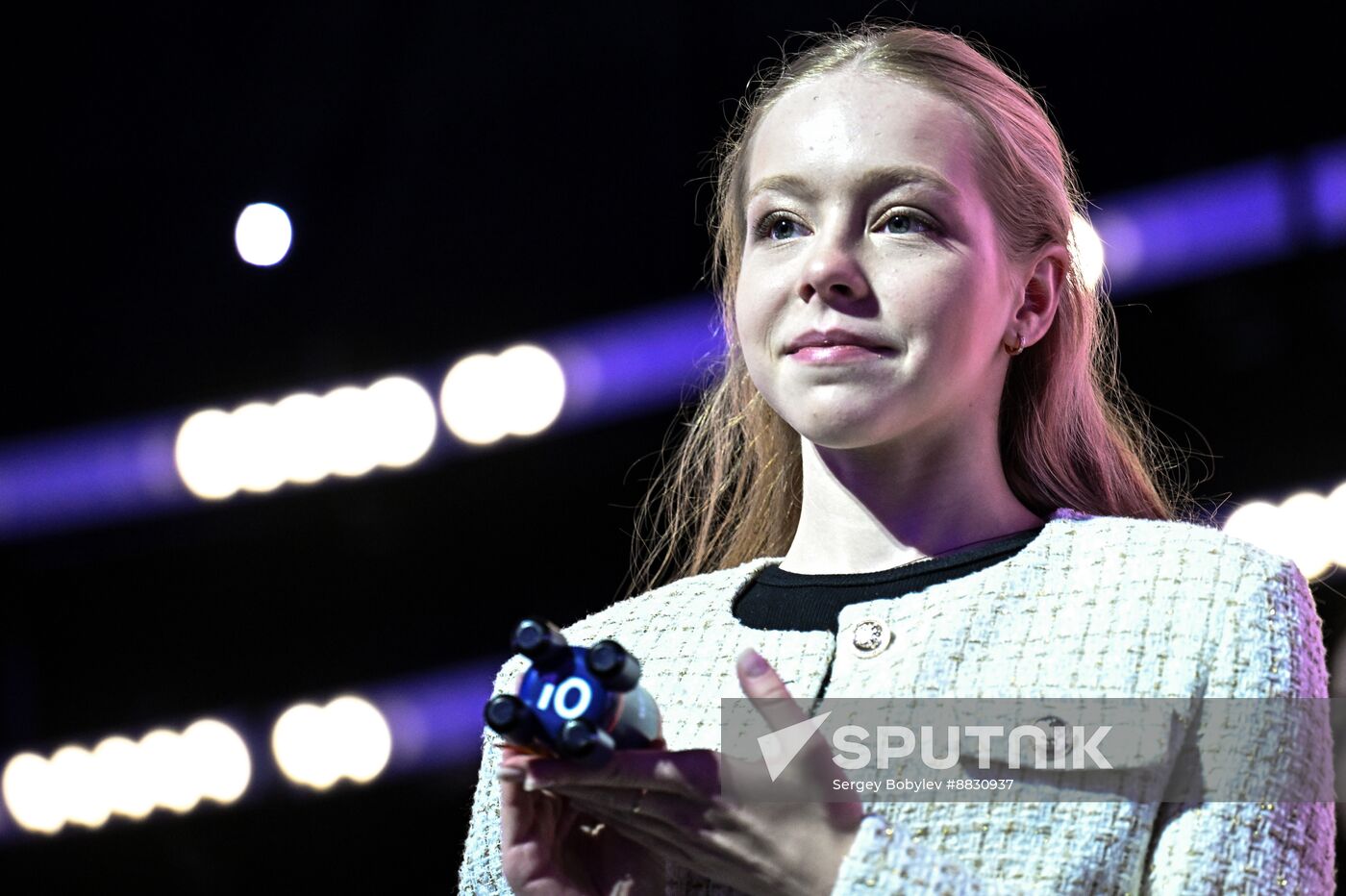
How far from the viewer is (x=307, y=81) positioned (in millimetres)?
3438

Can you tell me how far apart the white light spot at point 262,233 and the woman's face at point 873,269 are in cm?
223

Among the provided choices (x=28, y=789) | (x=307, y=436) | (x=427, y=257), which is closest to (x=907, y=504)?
(x=427, y=257)

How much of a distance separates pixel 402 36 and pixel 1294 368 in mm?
2046

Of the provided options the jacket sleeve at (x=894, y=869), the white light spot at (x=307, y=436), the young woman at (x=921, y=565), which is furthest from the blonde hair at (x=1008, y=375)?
the white light spot at (x=307, y=436)

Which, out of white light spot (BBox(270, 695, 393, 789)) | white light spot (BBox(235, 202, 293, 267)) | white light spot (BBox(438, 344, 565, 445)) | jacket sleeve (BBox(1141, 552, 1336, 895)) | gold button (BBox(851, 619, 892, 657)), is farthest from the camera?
white light spot (BBox(270, 695, 393, 789))

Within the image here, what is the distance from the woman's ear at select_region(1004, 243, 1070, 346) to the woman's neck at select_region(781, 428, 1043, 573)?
5.2 inches

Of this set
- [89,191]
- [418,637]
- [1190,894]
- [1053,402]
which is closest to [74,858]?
[418,637]

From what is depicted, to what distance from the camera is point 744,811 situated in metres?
1.15

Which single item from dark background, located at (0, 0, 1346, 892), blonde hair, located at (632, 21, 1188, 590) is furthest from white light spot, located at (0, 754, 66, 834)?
blonde hair, located at (632, 21, 1188, 590)

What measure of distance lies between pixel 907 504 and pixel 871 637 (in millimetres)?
185

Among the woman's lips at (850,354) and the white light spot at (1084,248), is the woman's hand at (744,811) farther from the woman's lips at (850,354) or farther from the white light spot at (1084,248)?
the white light spot at (1084,248)

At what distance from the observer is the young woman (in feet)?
3.99

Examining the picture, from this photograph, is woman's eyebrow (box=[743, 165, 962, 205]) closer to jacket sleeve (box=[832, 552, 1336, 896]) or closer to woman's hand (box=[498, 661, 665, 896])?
jacket sleeve (box=[832, 552, 1336, 896])

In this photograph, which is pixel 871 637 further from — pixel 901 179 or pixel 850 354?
pixel 901 179
